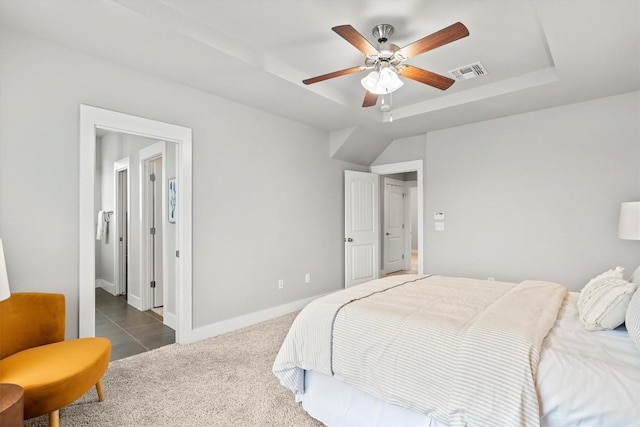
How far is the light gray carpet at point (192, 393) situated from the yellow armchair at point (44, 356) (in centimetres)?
21

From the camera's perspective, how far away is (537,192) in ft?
12.7

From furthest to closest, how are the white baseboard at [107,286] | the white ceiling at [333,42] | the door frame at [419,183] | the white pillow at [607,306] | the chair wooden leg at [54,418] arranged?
the white baseboard at [107,286], the door frame at [419,183], the white ceiling at [333,42], the chair wooden leg at [54,418], the white pillow at [607,306]

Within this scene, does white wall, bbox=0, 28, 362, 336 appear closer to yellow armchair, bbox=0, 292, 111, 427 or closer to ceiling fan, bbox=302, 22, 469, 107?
yellow armchair, bbox=0, 292, 111, 427

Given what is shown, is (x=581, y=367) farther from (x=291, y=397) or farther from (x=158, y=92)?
(x=158, y=92)

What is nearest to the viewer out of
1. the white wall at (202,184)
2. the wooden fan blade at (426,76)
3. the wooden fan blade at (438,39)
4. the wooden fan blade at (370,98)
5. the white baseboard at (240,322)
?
the wooden fan blade at (438,39)

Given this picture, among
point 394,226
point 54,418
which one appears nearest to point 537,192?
point 394,226

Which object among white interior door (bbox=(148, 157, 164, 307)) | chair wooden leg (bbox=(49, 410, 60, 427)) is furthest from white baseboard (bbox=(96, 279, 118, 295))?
chair wooden leg (bbox=(49, 410, 60, 427))

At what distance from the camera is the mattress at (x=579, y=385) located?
1.19 meters

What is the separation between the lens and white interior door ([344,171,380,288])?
509 cm

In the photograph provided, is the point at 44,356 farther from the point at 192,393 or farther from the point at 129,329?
the point at 129,329

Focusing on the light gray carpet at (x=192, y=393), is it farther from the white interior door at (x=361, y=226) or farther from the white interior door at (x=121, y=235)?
the white interior door at (x=121, y=235)

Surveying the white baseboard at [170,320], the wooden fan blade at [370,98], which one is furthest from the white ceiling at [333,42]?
the white baseboard at [170,320]

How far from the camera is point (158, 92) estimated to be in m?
3.00

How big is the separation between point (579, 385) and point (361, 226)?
4036 mm
